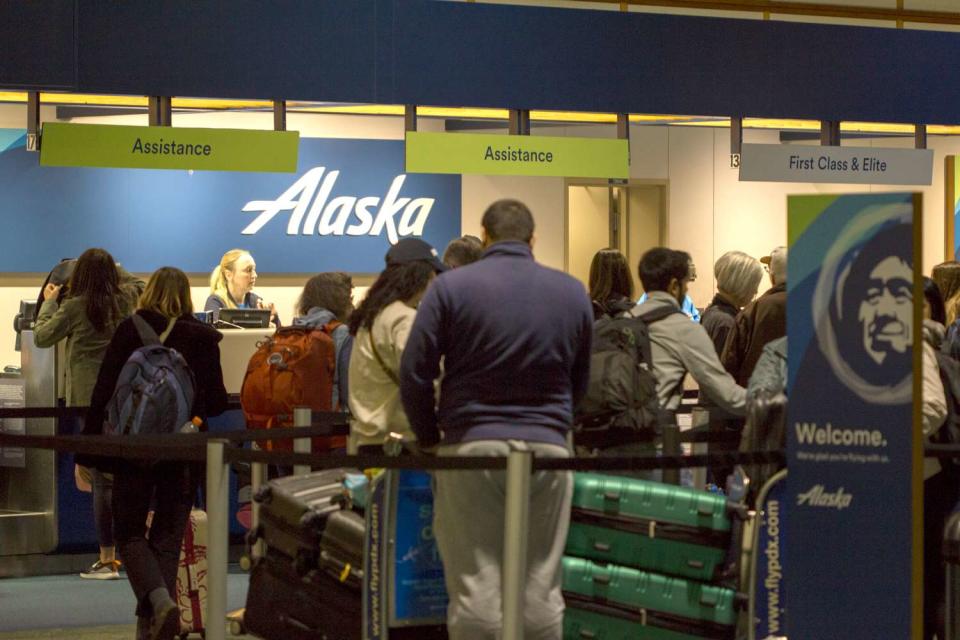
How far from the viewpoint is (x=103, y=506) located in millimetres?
7039

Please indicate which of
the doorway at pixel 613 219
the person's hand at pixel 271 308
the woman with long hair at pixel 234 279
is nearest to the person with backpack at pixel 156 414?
the person's hand at pixel 271 308

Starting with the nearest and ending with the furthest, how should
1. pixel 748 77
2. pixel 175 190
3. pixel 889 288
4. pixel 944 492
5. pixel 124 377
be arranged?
pixel 889 288
pixel 944 492
pixel 124 377
pixel 748 77
pixel 175 190

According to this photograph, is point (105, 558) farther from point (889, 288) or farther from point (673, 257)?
point (889, 288)

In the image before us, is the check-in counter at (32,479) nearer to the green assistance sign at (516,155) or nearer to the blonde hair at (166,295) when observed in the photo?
the blonde hair at (166,295)

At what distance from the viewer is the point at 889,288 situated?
11.2ft

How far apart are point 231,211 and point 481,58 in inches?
106

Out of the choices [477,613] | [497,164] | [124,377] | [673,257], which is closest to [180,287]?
[124,377]

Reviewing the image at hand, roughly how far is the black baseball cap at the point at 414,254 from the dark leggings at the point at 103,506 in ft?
8.84

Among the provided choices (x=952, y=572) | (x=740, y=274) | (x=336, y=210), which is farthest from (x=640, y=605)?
(x=336, y=210)

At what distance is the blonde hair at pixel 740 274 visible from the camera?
6477 mm

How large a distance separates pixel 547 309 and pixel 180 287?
6.98 ft

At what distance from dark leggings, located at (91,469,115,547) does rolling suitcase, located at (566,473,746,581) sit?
3432 mm

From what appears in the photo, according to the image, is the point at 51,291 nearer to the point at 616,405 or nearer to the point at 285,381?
the point at 285,381

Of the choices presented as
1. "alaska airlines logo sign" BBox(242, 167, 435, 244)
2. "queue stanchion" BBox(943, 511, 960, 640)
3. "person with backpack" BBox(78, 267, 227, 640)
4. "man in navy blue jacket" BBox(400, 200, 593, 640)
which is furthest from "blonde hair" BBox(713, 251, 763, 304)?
"alaska airlines logo sign" BBox(242, 167, 435, 244)
